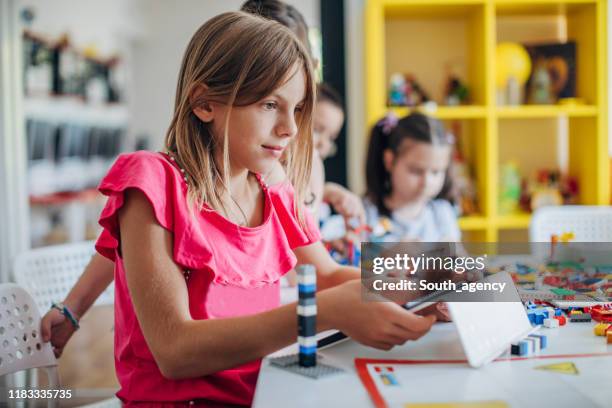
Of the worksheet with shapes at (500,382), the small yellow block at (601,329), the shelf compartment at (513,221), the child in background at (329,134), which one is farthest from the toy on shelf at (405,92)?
the worksheet with shapes at (500,382)

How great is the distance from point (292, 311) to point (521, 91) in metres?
2.38

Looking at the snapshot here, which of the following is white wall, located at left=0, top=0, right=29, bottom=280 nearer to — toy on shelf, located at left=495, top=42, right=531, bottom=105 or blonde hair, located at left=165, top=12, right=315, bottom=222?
toy on shelf, located at left=495, top=42, right=531, bottom=105

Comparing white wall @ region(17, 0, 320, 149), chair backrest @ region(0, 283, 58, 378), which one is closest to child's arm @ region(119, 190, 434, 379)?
chair backrest @ region(0, 283, 58, 378)

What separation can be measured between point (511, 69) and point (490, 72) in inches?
7.2

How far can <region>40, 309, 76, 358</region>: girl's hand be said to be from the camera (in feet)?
4.09

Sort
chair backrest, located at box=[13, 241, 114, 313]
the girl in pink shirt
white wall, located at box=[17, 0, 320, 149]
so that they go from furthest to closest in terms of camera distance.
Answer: white wall, located at box=[17, 0, 320, 149] < chair backrest, located at box=[13, 241, 114, 313] < the girl in pink shirt

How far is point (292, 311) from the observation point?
83 cm

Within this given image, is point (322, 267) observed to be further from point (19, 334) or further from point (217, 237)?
point (19, 334)

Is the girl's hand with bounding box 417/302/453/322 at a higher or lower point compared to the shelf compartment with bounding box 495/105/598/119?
lower

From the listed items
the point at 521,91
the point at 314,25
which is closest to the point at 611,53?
the point at 521,91

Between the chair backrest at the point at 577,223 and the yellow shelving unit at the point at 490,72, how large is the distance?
0.49 m

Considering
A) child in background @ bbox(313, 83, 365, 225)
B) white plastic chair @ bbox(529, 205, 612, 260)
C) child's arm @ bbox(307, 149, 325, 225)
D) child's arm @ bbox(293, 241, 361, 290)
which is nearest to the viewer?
child's arm @ bbox(293, 241, 361, 290)

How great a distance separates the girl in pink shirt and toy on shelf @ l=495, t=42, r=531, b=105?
186 centimetres

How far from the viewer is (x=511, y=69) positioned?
2.85 meters
